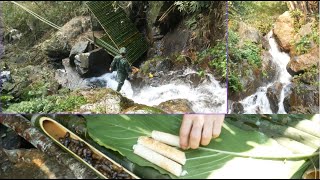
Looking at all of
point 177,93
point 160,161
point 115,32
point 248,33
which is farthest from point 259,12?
point 160,161

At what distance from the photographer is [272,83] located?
10.5 ft

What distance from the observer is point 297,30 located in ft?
10.7

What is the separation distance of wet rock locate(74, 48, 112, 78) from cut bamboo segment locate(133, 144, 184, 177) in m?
0.74

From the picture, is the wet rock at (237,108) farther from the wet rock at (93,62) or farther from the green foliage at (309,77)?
the wet rock at (93,62)

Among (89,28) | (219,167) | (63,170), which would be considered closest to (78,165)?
(63,170)

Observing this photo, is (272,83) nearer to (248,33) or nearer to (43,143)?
(248,33)

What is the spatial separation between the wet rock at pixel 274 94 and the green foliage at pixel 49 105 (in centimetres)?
122

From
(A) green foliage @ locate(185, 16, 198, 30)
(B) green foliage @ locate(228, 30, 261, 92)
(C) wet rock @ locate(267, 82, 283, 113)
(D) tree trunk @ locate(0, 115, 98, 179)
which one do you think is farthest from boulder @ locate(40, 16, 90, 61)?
(C) wet rock @ locate(267, 82, 283, 113)

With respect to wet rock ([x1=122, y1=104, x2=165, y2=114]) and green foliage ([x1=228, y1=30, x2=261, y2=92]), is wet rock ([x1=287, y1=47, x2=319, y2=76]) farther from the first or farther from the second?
wet rock ([x1=122, y1=104, x2=165, y2=114])

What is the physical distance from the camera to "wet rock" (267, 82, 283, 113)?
10.4 ft

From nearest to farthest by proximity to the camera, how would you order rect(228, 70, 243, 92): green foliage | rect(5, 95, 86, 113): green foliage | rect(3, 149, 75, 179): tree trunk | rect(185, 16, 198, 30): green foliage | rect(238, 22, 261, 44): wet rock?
rect(3, 149, 75, 179): tree trunk → rect(5, 95, 86, 113): green foliage → rect(185, 16, 198, 30): green foliage → rect(228, 70, 243, 92): green foliage → rect(238, 22, 261, 44): wet rock

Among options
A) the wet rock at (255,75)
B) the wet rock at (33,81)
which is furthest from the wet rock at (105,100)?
the wet rock at (255,75)

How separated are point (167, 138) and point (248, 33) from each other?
1243 millimetres

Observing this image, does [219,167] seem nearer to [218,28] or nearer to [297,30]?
[218,28]
